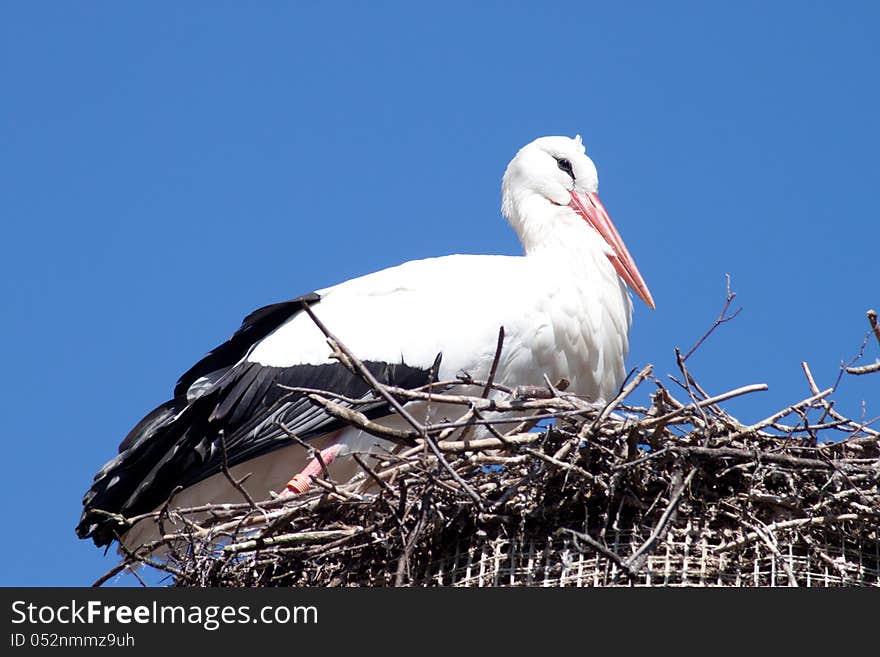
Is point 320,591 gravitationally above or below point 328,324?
below

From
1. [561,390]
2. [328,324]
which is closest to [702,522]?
[561,390]

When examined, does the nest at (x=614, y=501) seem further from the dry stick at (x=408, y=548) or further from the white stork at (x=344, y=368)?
the white stork at (x=344, y=368)

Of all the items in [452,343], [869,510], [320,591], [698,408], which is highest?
[452,343]

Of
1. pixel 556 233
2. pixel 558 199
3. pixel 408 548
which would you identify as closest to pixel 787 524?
pixel 408 548

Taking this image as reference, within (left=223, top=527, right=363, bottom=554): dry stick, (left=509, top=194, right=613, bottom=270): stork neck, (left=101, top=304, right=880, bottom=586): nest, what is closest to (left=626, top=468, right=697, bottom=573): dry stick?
(left=101, top=304, right=880, bottom=586): nest

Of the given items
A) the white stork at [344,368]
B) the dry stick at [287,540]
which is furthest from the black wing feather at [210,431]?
the dry stick at [287,540]

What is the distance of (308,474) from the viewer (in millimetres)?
6945

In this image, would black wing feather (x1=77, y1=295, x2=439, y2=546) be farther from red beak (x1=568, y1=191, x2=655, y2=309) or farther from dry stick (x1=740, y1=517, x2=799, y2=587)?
dry stick (x1=740, y1=517, x2=799, y2=587)

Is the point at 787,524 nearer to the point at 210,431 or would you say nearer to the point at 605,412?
the point at 605,412

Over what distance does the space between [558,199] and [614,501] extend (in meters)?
2.82

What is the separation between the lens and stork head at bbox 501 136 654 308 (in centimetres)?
797

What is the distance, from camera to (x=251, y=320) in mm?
7418

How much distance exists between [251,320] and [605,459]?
2.29 m

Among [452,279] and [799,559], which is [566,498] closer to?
[799,559]
